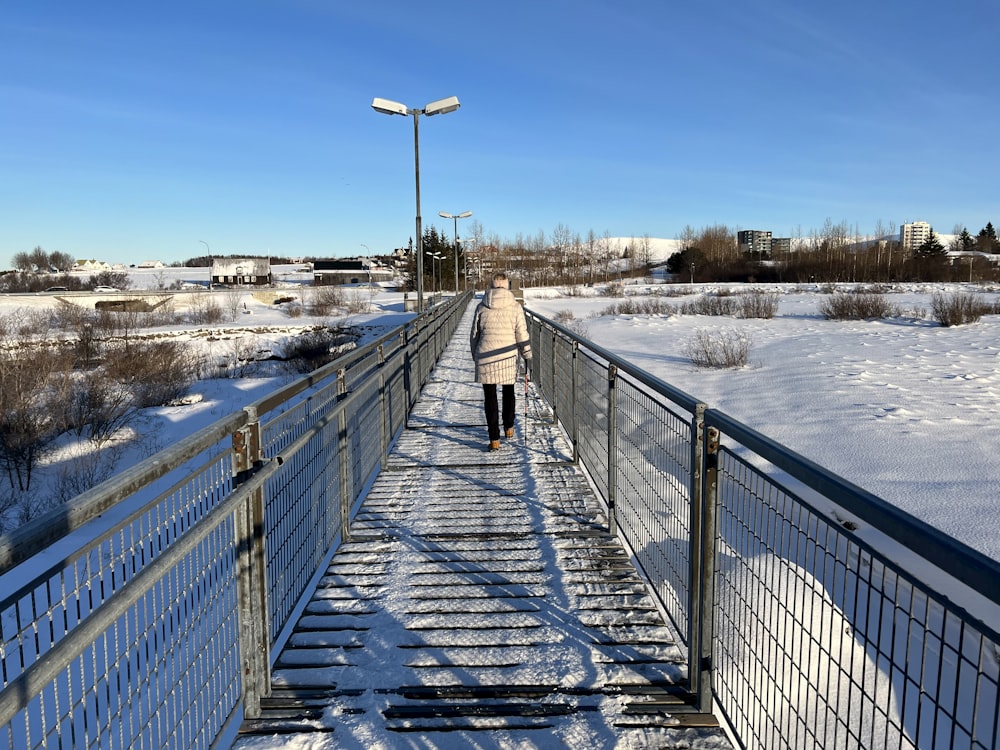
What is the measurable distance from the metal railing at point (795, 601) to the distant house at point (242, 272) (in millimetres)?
104664

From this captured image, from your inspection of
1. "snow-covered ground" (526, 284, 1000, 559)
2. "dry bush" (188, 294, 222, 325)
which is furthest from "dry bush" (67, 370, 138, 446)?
"dry bush" (188, 294, 222, 325)

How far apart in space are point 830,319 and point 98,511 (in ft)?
111

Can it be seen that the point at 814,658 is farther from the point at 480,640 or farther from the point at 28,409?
the point at 28,409

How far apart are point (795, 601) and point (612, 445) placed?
3.17 m

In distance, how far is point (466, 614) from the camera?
4086 millimetres

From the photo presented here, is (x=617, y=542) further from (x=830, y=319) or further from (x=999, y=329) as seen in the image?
(x=830, y=319)

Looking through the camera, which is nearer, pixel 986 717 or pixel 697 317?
Result: pixel 986 717

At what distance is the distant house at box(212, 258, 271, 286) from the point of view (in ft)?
343

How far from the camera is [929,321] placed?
28.1 m

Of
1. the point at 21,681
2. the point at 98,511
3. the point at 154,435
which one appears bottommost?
the point at 154,435

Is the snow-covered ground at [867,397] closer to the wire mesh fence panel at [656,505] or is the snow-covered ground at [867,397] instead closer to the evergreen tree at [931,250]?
the wire mesh fence panel at [656,505]

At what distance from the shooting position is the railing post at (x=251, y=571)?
305cm

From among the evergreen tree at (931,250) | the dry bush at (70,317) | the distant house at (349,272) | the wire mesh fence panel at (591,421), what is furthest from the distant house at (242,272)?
the wire mesh fence panel at (591,421)

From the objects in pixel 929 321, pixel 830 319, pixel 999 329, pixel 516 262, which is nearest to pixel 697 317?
pixel 830 319
